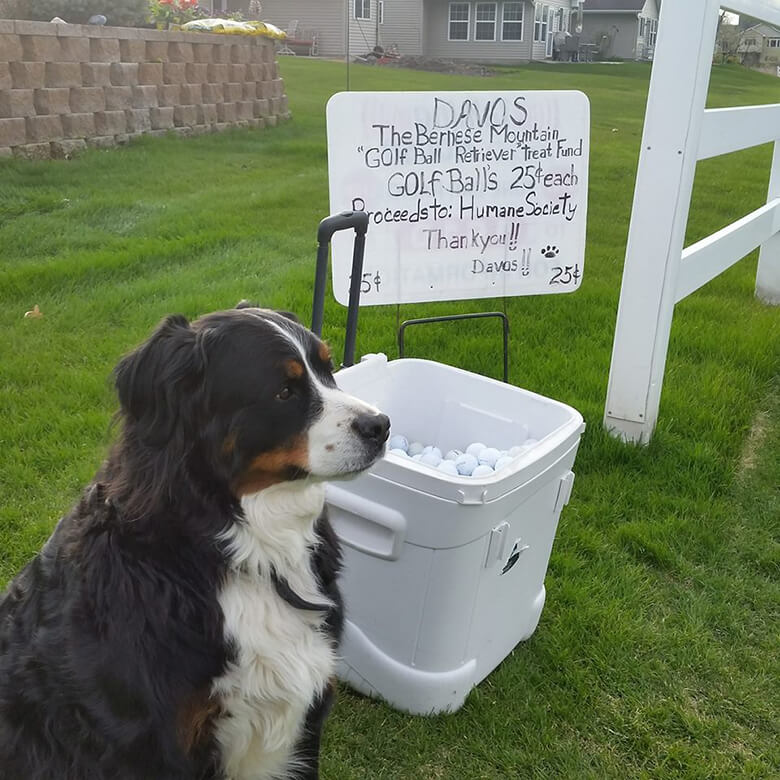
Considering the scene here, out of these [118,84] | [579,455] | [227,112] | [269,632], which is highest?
[118,84]

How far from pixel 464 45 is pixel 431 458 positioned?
5.44 meters

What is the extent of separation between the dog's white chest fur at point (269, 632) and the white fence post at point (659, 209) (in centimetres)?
198

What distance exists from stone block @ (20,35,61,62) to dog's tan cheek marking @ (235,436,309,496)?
6.71 meters

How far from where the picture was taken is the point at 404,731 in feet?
6.98

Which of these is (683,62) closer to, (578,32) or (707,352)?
(707,352)

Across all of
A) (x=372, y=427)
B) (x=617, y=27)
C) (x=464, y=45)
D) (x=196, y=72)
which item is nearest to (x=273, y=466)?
(x=372, y=427)

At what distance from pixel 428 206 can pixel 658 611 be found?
5.31 ft

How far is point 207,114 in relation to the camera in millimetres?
8898

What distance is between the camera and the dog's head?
4.75ft

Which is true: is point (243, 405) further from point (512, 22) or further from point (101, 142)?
point (512, 22)

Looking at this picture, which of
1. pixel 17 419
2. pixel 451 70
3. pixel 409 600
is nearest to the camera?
pixel 409 600

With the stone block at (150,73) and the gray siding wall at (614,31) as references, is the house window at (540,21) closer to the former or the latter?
the gray siding wall at (614,31)

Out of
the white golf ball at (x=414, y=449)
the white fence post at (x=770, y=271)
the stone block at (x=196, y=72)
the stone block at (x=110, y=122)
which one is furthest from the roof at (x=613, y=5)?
the white golf ball at (x=414, y=449)

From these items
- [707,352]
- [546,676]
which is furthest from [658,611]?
[707,352]
